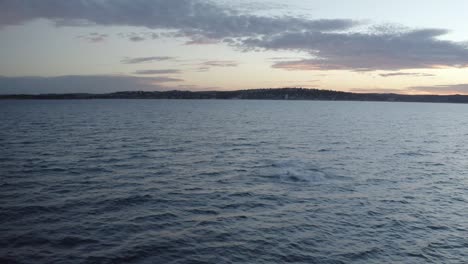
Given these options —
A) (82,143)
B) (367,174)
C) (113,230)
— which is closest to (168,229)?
(113,230)

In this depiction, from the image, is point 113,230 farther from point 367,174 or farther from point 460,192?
point 460,192

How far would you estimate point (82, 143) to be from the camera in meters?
57.9

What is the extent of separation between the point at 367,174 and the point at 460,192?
9129mm

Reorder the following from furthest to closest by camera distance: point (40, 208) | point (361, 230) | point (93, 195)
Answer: point (93, 195) < point (40, 208) < point (361, 230)

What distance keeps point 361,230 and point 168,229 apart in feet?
42.1

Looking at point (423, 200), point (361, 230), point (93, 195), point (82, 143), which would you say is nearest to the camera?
point (361, 230)

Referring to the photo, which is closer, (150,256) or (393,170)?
(150,256)

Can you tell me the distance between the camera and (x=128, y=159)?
4541 centimetres

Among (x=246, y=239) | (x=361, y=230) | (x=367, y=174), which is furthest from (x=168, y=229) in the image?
(x=367, y=174)

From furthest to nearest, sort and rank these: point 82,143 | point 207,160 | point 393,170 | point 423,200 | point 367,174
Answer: point 82,143 → point 207,160 → point 393,170 → point 367,174 → point 423,200

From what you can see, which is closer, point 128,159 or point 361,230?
point 361,230

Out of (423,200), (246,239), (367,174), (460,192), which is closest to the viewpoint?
(246,239)

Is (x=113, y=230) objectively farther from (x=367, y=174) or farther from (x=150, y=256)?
(x=367, y=174)

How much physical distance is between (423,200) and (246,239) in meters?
18.5
